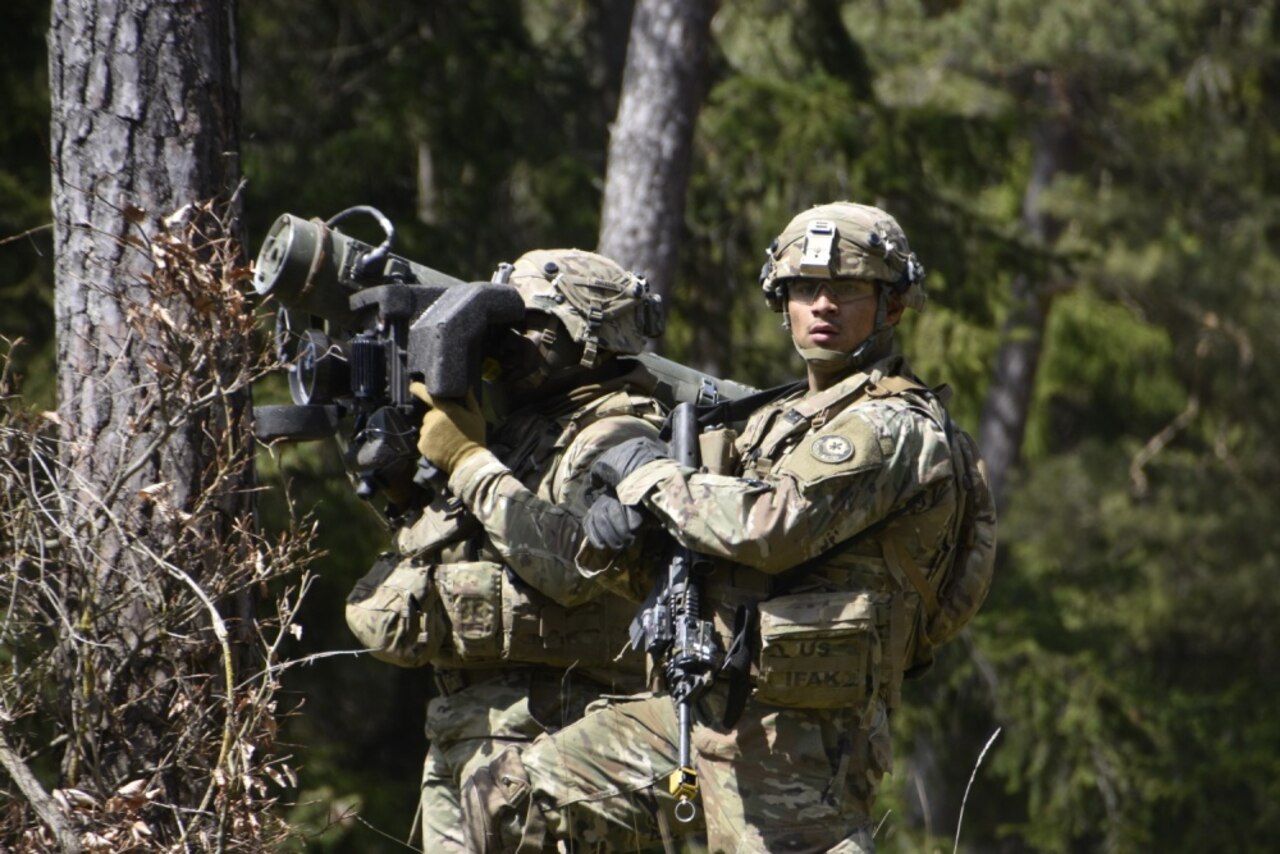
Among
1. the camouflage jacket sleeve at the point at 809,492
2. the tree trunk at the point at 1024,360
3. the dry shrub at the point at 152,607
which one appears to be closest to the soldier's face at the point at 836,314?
the camouflage jacket sleeve at the point at 809,492

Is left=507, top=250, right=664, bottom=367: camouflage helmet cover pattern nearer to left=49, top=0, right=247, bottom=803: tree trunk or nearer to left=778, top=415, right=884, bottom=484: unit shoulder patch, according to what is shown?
left=49, top=0, right=247, bottom=803: tree trunk

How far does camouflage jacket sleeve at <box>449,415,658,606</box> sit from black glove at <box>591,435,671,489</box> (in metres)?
0.31

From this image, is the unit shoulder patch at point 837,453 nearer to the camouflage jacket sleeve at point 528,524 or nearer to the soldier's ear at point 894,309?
the soldier's ear at point 894,309

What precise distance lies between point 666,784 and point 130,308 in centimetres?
193

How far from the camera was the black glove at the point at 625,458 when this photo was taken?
456 cm

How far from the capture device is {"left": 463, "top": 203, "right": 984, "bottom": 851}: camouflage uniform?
4.35 meters

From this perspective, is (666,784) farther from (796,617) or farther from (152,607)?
(152,607)

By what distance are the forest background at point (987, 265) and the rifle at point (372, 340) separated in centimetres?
169

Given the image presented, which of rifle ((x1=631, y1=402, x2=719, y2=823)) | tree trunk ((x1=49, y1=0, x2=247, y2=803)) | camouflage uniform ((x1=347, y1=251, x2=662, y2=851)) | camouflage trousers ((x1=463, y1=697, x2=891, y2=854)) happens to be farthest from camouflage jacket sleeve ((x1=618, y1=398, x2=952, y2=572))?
tree trunk ((x1=49, y1=0, x2=247, y2=803))

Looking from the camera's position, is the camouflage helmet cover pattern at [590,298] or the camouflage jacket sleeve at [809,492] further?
the camouflage helmet cover pattern at [590,298]

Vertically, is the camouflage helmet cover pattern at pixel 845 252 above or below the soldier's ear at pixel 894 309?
above

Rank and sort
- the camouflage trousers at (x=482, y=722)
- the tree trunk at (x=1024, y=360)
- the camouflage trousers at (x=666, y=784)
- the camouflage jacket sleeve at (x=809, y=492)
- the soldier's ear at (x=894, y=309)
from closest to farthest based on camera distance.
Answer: the camouflage jacket sleeve at (x=809, y=492), the camouflage trousers at (x=666, y=784), the soldier's ear at (x=894, y=309), the camouflage trousers at (x=482, y=722), the tree trunk at (x=1024, y=360)

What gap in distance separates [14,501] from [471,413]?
122cm

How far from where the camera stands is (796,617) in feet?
14.4
